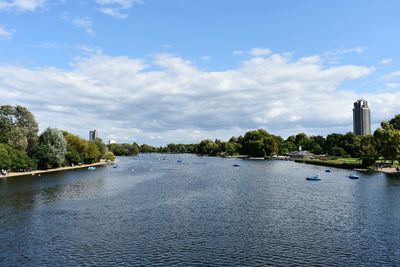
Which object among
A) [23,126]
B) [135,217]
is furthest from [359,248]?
[23,126]

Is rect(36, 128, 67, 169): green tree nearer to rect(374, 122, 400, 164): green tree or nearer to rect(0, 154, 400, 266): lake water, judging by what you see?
rect(0, 154, 400, 266): lake water

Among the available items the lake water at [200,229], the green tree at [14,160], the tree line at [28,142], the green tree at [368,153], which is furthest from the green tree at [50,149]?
the green tree at [368,153]

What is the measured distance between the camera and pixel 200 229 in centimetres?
3953

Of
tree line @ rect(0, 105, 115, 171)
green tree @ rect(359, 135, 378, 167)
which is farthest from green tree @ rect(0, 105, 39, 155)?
green tree @ rect(359, 135, 378, 167)

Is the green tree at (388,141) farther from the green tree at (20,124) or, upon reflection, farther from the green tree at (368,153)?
the green tree at (20,124)

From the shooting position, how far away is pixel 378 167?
121562mm

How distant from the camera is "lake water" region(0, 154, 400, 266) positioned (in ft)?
99.2

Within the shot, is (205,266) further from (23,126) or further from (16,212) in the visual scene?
(23,126)

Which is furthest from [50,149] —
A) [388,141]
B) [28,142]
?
[388,141]

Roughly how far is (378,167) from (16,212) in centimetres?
10687

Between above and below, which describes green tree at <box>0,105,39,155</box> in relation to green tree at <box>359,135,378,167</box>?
above

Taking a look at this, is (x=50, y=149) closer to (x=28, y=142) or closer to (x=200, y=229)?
(x=28, y=142)

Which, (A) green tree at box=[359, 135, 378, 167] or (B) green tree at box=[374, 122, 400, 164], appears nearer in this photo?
(B) green tree at box=[374, 122, 400, 164]

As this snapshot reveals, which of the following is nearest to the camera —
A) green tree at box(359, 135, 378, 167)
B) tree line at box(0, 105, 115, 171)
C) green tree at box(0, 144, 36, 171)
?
green tree at box(0, 144, 36, 171)
